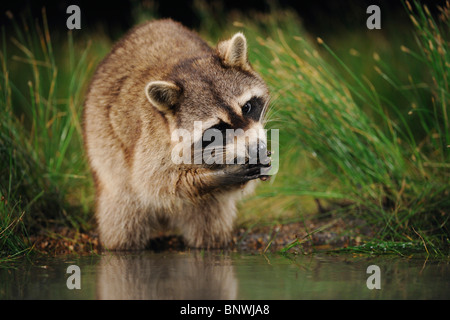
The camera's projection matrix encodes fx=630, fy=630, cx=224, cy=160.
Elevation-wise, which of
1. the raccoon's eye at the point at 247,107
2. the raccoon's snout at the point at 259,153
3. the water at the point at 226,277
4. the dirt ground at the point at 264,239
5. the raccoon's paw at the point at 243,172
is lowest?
the water at the point at 226,277

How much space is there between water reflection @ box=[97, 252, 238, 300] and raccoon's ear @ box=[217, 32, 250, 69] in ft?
5.64

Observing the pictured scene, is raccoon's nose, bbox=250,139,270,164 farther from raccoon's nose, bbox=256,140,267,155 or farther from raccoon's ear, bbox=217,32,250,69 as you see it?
raccoon's ear, bbox=217,32,250,69

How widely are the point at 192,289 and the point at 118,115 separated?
2.36 meters

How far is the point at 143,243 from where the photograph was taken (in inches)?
240

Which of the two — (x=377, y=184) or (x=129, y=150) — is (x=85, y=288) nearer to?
(x=129, y=150)

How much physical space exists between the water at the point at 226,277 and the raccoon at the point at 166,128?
558mm

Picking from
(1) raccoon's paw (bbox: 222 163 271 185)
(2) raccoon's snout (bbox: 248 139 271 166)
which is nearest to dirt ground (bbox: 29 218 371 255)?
(1) raccoon's paw (bbox: 222 163 271 185)

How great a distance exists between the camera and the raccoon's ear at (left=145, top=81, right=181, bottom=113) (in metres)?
5.21

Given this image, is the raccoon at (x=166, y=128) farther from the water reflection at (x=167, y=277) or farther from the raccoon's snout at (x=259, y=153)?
the water reflection at (x=167, y=277)

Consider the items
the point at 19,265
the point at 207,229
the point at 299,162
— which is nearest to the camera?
the point at 19,265

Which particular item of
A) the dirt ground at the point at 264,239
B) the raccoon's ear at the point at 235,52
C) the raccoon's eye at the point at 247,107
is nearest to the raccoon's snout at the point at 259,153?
the raccoon's eye at the point at 247,107

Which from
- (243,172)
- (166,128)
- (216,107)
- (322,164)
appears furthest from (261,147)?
(322,164)

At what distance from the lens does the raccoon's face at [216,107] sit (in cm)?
508

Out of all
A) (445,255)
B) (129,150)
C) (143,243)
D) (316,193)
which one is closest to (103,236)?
(143,243)
